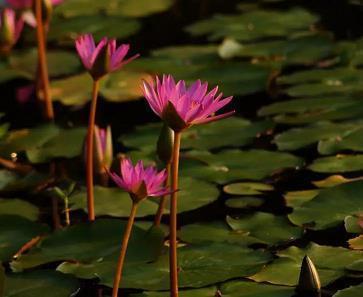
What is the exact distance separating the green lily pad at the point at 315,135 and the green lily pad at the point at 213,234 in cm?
45

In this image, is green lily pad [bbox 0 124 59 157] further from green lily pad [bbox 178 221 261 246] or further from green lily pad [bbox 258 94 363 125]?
green lily pad [bbox 178 221 261 246]

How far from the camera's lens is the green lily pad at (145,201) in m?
2.14

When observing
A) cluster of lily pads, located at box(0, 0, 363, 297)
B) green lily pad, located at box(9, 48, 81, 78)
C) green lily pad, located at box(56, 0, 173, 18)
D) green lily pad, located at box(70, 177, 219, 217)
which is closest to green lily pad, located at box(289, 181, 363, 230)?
cluster of lily pads, located at box(0, 0, 363, 297)

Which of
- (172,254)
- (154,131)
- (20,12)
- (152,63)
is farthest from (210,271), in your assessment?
(20,12)

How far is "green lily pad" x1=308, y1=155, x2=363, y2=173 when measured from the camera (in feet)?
7.38

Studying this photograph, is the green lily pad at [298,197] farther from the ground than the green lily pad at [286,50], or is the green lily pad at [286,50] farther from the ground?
the green lily pad at [286,50]

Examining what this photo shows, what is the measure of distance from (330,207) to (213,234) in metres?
0.25

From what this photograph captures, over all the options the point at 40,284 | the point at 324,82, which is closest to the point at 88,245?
the point at 40,284

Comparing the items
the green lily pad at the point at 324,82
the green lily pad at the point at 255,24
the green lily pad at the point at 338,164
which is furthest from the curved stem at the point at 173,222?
the green lily pad at the point at 255,24

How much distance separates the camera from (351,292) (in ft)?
5.46

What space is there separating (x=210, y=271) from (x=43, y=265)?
0.35 m

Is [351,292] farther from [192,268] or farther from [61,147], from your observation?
[61,147]

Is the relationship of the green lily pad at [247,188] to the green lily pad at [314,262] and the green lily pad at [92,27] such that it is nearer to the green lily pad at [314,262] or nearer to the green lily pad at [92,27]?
the green lily pad at [314,262]

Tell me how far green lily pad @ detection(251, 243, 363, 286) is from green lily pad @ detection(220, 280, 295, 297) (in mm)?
21
